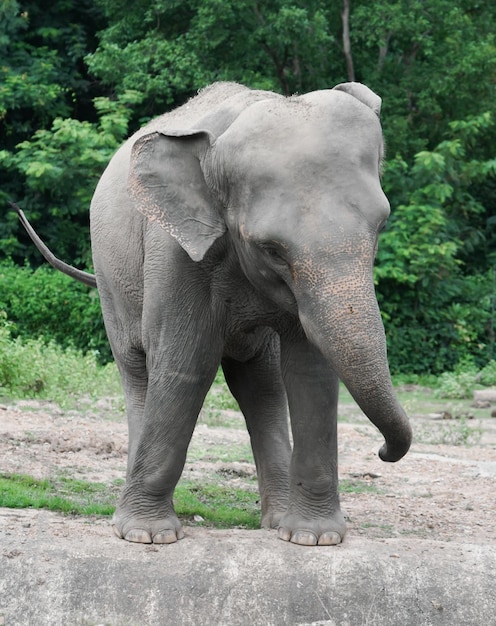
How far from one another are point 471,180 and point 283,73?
3.69 metres

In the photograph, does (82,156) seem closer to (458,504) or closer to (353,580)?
(458,504)

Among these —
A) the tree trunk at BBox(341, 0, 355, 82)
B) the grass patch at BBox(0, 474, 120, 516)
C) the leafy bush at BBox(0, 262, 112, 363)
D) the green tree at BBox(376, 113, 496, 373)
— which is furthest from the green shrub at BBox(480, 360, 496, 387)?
the grass patch at BBox(0, 474, 120, 516)

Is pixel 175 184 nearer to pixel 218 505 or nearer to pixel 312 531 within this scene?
pixel 312 531

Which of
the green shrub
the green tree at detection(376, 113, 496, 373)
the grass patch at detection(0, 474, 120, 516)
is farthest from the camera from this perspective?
the green tree at detection(376, 113, 496, 373)

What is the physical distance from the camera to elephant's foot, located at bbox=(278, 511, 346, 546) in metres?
5.12

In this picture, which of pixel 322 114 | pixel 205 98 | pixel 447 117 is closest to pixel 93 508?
pixel 205 98

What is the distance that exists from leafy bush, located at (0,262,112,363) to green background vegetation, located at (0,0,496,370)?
0.03 metres

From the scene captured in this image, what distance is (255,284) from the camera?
4.65m

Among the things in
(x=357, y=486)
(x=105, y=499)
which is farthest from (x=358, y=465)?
(x=105, y=499)

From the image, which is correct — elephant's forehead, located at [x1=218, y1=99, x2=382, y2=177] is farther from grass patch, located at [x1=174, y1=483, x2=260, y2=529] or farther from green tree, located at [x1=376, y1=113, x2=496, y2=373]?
green tree, located at [x1=376, y1=113, x2=496, y2=373]

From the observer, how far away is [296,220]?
4227 mm

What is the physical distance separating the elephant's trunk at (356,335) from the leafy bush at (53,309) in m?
11.5

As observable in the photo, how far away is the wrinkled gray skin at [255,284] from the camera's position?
13.6 ft

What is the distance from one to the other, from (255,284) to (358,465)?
3.98 metres
